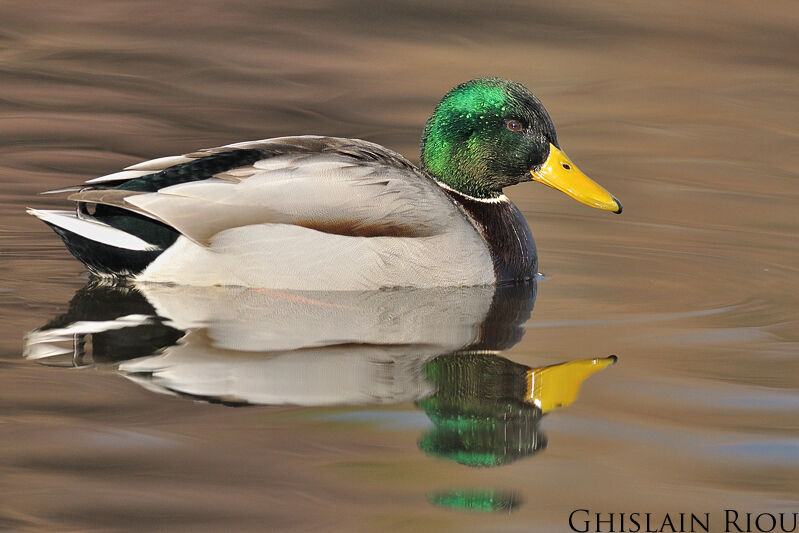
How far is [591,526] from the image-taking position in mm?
4406

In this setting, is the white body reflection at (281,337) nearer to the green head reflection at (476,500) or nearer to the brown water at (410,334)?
the brown water at (410,334)

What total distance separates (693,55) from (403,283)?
7.45 metres

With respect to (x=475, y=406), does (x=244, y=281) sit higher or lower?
higher

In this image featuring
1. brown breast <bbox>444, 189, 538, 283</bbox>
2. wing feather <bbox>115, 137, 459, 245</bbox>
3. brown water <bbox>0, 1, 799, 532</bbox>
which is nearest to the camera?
brown water <bbox>0, 1, 799, 532</bbox>

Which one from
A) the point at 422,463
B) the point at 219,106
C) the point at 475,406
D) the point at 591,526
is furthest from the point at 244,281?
the point at 219,106

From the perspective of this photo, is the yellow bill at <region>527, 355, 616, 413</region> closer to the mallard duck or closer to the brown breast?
the mallard duck

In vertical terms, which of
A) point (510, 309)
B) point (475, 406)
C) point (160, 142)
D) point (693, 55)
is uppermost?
point (693, 55)

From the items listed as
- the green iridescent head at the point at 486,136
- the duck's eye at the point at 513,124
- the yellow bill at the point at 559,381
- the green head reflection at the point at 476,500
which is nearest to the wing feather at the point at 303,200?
the green iridescent head at the point at 486,136

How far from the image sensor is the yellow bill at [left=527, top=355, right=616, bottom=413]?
18.2 ft

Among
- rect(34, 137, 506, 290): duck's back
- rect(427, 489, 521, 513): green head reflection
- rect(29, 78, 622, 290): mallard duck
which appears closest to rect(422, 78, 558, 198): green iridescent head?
rect(29, 78, 622, 290): mallard duck

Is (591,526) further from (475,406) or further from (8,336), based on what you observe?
(8,336)

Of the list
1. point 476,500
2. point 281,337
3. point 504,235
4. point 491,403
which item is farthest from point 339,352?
point 504,235

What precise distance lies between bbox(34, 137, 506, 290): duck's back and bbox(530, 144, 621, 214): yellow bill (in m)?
0.89

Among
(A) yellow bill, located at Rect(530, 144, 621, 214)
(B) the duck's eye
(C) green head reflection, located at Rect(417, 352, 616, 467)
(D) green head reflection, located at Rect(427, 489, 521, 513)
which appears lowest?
(D) green head reflection, located at Rect(427, 489, 521, 513)
